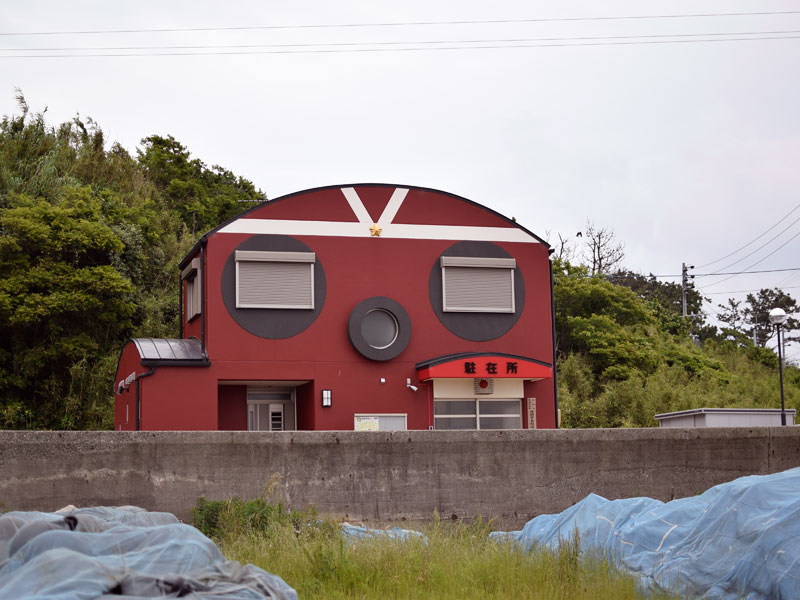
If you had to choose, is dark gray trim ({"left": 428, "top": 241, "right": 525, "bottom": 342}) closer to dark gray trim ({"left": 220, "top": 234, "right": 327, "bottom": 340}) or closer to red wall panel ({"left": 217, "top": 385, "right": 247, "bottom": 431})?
dark gray trim ({"left": 220, "top": 234, "right": 327, "bottom": 340})

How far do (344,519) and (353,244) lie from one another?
9.15 m

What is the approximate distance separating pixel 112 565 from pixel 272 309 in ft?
50.0

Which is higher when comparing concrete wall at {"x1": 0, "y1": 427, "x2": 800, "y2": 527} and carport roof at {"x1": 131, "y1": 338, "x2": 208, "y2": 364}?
carport roof at {"x1": 131, "y1": 338, "x2": 208, "y2": 364}

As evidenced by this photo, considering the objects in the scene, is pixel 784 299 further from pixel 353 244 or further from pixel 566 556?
pixel 566 556

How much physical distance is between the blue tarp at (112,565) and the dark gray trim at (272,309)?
1332cm

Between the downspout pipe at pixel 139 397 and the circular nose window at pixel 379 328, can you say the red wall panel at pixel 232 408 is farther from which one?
the circular nose window at pixel 379 328

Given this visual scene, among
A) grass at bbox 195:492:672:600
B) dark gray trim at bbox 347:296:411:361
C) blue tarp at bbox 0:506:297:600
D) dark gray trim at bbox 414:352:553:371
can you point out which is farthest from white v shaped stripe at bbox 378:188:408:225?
blue tarp at bbox 0:506:297:600

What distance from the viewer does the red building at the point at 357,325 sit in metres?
21.1

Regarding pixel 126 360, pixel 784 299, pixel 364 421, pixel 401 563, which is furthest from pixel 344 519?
pixel 784 299

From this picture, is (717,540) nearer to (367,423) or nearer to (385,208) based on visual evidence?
(367,423)

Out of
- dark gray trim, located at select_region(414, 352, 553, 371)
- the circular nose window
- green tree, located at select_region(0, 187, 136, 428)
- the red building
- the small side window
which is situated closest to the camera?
the red building

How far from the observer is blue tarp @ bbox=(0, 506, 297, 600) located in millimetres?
5969

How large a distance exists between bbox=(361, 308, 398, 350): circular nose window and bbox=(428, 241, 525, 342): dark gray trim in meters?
1.23

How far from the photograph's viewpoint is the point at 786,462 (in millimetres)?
16469
